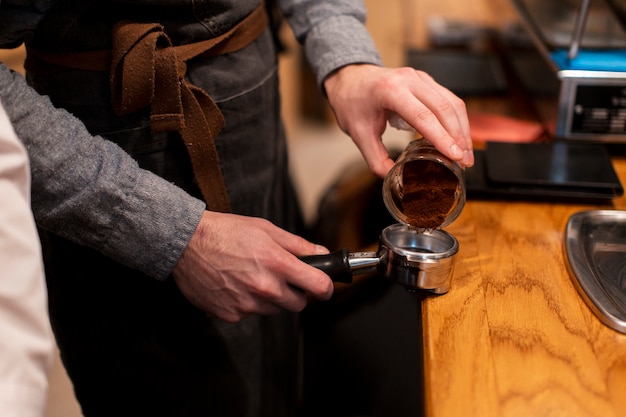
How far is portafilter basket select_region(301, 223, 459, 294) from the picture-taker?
0.69 m

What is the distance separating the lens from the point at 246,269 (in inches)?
28.6

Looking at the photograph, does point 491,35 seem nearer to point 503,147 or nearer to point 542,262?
point 503,147

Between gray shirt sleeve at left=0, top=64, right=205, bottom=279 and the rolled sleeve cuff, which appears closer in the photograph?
gray shirt sleeve at left=0, top=64, right=205, bottom=279

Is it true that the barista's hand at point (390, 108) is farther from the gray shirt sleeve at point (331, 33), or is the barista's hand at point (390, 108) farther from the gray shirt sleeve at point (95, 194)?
the gray shirt sleeve at point (95, 194)

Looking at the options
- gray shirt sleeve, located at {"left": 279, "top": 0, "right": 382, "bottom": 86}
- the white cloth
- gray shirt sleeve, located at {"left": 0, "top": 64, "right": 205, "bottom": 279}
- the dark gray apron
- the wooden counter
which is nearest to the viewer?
the white cloth

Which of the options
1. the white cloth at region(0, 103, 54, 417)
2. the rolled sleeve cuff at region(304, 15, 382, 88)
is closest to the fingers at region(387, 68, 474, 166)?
the rolled sleeve cuff at region(304, 15, 382, 88)

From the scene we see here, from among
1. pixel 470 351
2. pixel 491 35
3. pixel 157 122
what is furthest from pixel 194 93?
pixel 491 35

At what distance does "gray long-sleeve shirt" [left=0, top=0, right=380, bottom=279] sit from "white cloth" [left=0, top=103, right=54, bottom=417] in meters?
0.18

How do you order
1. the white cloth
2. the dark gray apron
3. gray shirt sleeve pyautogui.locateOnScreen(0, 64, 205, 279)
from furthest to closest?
the dark gray apron
gray shirt sleeve pyautogui.locateOnScreen(0, 64, 205, 279)
the white cloth

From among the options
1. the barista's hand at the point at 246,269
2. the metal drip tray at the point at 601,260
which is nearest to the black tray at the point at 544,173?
the metal drip tray at the point at 601,260

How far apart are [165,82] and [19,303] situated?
1.28 ft

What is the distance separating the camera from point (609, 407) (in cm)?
57

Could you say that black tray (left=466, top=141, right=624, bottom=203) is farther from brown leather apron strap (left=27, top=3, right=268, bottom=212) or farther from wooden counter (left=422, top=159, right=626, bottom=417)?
brown leather apron strap (left=27, top=3, right=268, bottom=212)

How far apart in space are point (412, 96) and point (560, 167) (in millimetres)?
272
